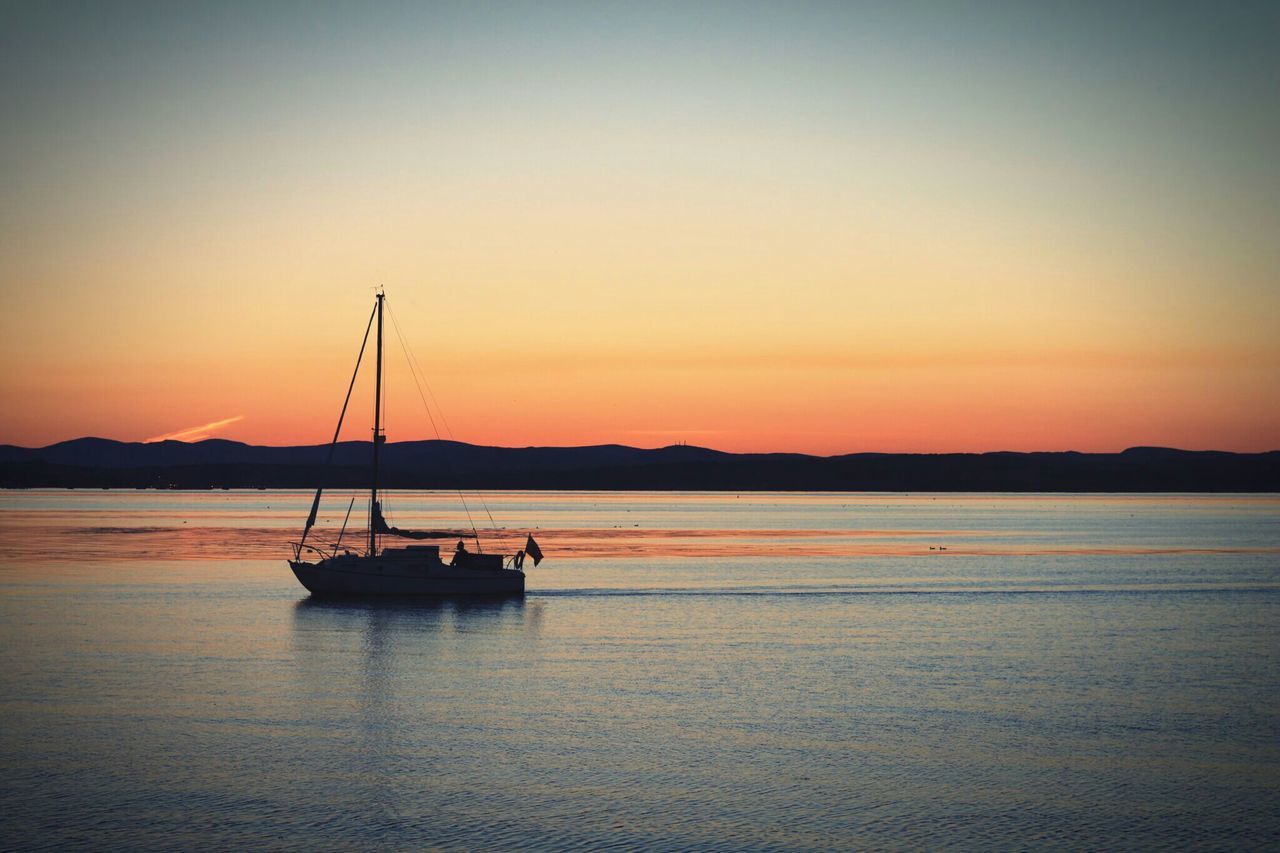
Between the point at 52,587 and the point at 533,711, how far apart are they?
127 feet

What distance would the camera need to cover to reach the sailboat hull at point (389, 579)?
176 ft

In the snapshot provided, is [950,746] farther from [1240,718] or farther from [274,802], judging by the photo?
[274,802]

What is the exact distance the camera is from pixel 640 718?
27.1m

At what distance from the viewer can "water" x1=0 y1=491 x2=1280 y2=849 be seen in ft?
63.4

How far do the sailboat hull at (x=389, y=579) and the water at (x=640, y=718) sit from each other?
1.05m

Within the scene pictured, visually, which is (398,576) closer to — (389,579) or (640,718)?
(389,579)

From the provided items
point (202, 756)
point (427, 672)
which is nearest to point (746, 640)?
point (427, 672)

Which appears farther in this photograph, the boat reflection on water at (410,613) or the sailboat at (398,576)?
the sailboat at (398,576)

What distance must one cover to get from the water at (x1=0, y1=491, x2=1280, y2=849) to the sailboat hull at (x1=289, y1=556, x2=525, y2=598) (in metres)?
1.05

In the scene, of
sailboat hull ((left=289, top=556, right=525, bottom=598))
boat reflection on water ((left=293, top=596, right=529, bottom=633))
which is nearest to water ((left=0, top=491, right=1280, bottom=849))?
boat reflection on water ((left=293, top=596, right=529, bottom=633))

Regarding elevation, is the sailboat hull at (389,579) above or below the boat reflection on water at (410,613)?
above

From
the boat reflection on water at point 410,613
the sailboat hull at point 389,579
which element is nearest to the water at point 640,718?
the boat reflection on water at point 410,613

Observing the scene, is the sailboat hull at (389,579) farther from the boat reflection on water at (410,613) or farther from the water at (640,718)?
the water at (640,718)

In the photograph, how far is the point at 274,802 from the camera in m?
20.0
